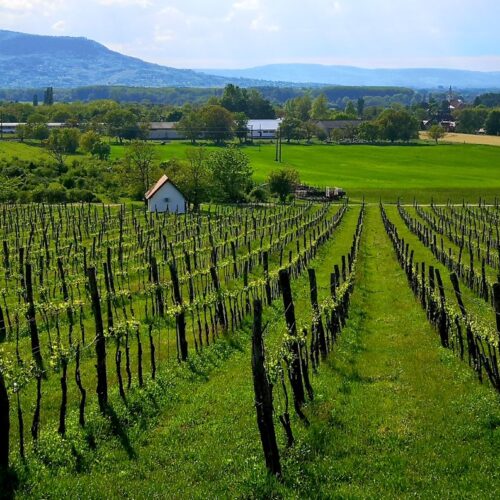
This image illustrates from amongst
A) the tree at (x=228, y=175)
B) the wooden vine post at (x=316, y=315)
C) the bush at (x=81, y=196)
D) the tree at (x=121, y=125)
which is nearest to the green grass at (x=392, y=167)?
the tree at (x=121, y=125)

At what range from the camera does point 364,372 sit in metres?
17.5

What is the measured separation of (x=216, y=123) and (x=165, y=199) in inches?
3838

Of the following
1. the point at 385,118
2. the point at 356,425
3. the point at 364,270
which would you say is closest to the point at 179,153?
the point at 385,118

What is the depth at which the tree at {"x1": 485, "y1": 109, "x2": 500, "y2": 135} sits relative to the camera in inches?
7234

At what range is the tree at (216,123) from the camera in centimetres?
16762

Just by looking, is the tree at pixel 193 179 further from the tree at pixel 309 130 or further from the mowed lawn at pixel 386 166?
the tree at pixel 309 130

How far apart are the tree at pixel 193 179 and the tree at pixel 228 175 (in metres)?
1.25

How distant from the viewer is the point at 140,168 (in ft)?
292

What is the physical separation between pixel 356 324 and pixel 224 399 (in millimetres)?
9669

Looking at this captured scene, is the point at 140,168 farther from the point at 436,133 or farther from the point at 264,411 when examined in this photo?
the point at 436,133

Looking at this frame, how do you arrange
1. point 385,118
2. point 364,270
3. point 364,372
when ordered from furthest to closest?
point 385,118 → point 364,270 → point 364,372

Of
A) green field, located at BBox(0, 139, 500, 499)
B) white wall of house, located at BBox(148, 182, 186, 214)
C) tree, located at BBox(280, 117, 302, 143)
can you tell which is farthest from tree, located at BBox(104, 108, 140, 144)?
green field, located at BBox(0, 139, 500, 499)

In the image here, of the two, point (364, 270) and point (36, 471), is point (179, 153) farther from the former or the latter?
point (36, 471)

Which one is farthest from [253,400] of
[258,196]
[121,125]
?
[121,125]
